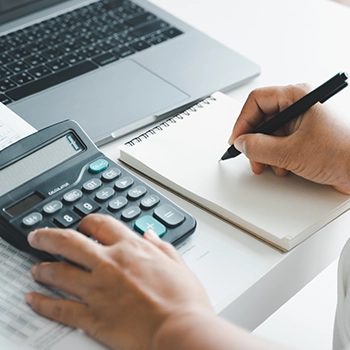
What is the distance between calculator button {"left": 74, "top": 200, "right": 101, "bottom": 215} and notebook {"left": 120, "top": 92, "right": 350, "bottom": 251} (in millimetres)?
96

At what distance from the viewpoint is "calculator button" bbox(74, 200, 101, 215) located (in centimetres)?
60

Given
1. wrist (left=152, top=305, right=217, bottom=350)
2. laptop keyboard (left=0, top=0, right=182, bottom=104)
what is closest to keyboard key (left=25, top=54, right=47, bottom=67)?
laptop keyboard (left=0, top=0, right=182, bottom=104)

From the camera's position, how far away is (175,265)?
1.76 ft

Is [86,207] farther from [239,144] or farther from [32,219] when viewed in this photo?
[239,144]

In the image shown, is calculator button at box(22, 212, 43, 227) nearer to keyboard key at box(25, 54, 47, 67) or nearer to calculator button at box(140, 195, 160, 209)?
calculator button at box(140, 195, 160, 209)

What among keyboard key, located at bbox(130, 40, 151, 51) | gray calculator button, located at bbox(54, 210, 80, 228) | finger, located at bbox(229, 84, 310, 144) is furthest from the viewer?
keyboard key, located at bbox(130, 40, 151, 51)

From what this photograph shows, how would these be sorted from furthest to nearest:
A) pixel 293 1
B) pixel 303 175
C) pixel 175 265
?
pixel 293 1
pixel 303 175
pixel 175 265

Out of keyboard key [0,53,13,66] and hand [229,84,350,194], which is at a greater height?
hand [229,84,350,194]

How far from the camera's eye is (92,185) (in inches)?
24.6

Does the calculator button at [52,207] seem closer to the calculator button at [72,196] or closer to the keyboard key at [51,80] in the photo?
the calculator button at [72,196]

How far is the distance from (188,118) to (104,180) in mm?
162

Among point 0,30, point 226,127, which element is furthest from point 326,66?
point 0,30

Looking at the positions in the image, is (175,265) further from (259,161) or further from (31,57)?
(31,57)

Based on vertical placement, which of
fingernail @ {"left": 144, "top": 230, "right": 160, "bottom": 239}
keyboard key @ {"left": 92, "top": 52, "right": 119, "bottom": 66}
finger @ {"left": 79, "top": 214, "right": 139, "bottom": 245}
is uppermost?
finger @ {"left": 79, "top": 214, "right": 139, "bottom": 245}
